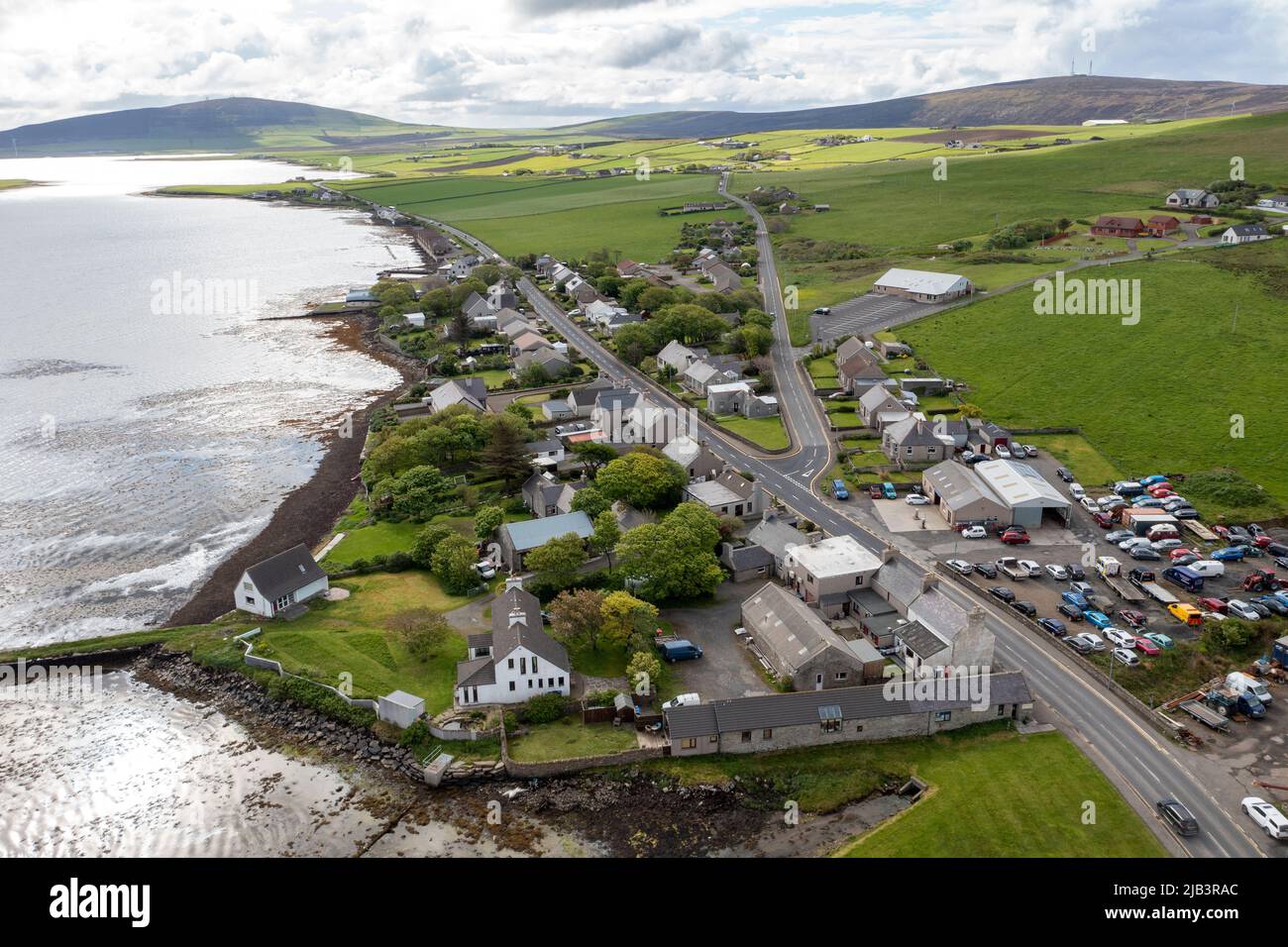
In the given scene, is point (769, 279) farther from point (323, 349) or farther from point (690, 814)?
point (690, 814)

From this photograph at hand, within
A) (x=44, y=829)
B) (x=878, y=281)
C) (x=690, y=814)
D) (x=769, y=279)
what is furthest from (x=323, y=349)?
(x=690, y=814)

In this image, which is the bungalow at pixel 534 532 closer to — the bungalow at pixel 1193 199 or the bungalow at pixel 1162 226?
the bungalow at pixel 1162 226

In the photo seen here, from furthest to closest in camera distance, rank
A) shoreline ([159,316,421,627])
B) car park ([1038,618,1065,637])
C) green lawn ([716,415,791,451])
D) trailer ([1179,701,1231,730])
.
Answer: green lawn ([716,415,791,451]) < shoreline ([159,316,421,627]) < car park ([1038,618,1065,637]) < trailer ([1179,701,1231,730])

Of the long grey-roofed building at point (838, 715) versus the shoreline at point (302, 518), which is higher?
the shoreline at point (302, 518)

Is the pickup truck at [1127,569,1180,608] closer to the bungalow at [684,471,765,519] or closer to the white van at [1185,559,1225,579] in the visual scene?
the white van at [1185,559,1225,579]

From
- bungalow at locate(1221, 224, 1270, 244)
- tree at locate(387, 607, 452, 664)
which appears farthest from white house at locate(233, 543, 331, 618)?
bungalow at locate(1221, 224, 1270, 244)

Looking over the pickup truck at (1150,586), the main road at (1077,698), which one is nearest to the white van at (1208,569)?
the pickup truck at (1150,586)
